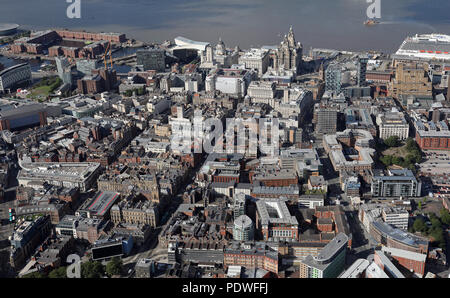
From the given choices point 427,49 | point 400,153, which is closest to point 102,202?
point 400,153

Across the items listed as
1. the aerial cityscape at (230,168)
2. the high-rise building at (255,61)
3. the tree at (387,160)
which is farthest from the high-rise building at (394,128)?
the high-rise building at (255,61)

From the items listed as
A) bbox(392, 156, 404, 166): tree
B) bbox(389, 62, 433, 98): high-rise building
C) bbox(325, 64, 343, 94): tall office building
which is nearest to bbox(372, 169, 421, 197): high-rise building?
bbox(392, 156, 404, 166): tree

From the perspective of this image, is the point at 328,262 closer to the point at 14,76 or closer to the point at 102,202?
the point at 102,202

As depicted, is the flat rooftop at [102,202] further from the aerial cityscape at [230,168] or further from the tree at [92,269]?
the tree at [92,269]

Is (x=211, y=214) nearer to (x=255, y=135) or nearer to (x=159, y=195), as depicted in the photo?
(x=159, y=195)

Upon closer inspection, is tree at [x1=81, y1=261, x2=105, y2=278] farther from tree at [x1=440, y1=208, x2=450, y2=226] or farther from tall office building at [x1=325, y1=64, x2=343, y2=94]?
tall office building at [x1=325, y1=64, x2=343, y2=94]

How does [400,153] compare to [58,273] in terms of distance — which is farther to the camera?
[400,153]
